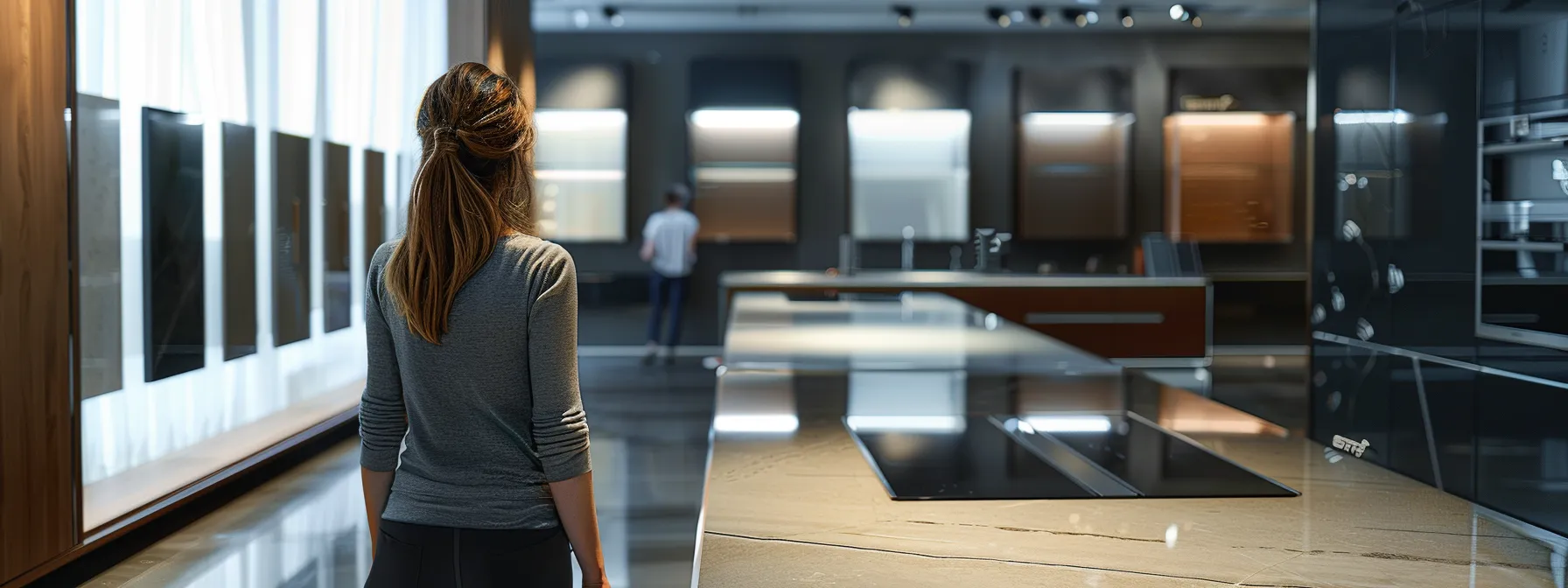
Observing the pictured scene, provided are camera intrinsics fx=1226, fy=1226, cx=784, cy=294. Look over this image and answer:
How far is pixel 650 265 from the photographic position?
33.1 ft

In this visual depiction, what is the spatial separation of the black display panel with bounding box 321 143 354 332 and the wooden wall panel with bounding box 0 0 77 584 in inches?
83.1

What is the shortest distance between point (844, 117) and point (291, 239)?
585 centimetres

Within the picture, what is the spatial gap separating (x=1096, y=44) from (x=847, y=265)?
3.00m

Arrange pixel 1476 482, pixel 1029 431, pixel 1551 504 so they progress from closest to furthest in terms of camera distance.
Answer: pixel 1029 431, pixel 1551 504, pixel 1476 482

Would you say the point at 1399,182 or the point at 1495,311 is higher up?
the point at 1399,182

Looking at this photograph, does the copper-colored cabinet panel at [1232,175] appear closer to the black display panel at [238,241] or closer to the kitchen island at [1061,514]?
the black display panel at [238,241]

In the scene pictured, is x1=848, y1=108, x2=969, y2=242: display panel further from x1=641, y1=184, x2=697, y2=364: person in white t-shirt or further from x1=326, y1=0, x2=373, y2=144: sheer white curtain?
x1=326, y1=0, x2=373, y2=144: sheer white curtain

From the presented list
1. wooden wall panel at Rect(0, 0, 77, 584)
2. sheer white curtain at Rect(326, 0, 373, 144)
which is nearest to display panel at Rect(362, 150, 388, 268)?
sheer white curtain at Rect(326, 0, 373, 144)

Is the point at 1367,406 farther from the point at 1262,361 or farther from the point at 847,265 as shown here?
the point at 1262,361

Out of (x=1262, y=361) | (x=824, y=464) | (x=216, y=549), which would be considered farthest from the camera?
(x=1262, y=361)

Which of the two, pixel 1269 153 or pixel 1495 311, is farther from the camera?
pixel 1269 153

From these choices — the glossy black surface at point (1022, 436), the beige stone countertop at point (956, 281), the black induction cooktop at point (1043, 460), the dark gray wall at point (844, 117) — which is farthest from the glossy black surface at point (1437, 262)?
the dark gray wall at point (844, 117)

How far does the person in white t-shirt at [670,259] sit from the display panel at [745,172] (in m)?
0.28

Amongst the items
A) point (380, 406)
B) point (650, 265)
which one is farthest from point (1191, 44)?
point (380, 406)
